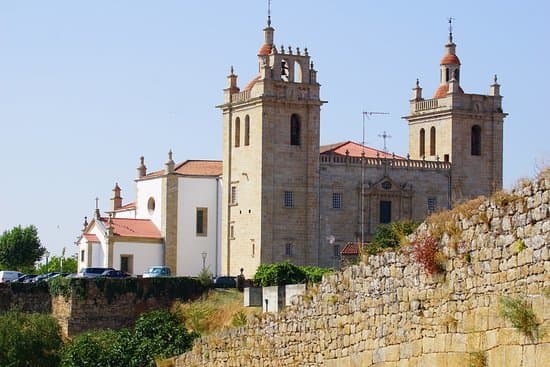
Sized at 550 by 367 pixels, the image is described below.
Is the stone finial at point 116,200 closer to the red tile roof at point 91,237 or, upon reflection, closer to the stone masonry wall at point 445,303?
the red tile roof at point 91,237

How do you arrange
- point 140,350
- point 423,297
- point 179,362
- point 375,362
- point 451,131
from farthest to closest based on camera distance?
point 451,131, point 140,350, point 179,362, point 375,362, point 423,297

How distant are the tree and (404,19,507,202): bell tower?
2411 cm

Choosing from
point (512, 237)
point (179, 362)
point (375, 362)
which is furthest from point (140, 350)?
point (512, 237)

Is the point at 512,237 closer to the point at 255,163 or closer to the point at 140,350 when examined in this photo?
the point at 140,350

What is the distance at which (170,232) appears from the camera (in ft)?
237

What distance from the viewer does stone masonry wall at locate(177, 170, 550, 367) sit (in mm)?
12242

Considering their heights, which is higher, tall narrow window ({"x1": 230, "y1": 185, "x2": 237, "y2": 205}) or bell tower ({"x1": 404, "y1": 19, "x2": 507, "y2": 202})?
bell tower ({"x1": 404, "y1": 19, "x2": 507, "y2": 202})

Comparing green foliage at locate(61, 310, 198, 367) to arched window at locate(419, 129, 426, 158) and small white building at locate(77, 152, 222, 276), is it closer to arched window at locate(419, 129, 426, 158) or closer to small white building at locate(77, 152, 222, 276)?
small white building at locate(77, 152, 222, 276)

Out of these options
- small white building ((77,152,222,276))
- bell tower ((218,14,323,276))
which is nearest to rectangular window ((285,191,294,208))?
bell tower ((218,14,323,276))

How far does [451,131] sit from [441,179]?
2463 mm

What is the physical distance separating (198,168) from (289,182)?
8.19 m

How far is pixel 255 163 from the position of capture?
67.9 metres

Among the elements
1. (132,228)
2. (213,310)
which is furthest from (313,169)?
(213,310)

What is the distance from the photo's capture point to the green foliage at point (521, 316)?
476 inches
